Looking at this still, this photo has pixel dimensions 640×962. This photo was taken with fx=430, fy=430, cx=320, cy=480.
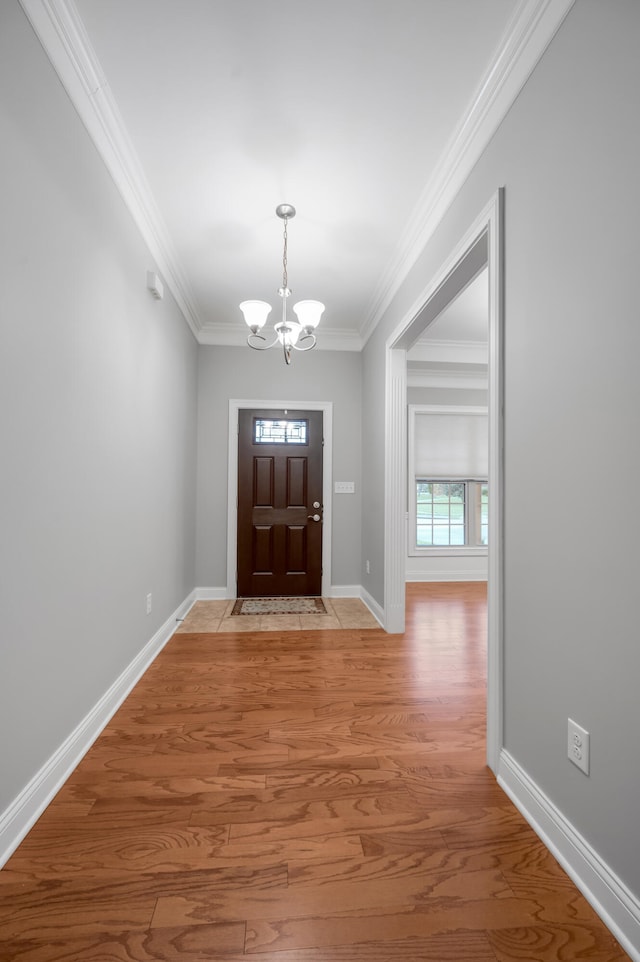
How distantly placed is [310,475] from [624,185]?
356 cm

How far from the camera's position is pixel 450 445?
550 cm

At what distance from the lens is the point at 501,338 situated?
5.50 feet

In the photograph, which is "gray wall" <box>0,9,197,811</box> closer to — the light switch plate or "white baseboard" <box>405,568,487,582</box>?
the light switch plate

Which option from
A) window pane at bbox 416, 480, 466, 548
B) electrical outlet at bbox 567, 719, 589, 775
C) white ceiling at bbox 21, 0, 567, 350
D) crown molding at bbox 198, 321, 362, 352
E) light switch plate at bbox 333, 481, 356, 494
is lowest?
electrical outlet at bbox 567, 719, 589, 775

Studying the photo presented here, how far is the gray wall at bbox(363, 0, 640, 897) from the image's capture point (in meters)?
1.08

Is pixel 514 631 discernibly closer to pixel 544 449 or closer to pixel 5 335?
pixel 544 449

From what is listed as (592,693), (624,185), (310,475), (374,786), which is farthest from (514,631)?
(310,475)

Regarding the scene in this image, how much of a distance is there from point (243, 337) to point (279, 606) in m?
2.73

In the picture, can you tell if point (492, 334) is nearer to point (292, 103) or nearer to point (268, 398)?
point (292, 103)

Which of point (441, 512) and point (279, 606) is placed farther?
point (441, 512)

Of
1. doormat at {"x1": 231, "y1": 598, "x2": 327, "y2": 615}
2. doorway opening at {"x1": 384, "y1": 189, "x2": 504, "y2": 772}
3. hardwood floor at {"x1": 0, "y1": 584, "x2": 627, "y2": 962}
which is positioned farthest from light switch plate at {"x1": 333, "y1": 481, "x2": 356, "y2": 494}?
hardwood floor at {"x1": 0, "y1": 584, "x2": 627, "y2": 962}

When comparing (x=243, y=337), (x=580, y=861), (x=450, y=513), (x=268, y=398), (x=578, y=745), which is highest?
(x=243, y=337)

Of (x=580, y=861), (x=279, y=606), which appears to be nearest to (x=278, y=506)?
(x=279, y=606)

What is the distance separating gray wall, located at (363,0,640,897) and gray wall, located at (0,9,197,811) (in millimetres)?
1667
